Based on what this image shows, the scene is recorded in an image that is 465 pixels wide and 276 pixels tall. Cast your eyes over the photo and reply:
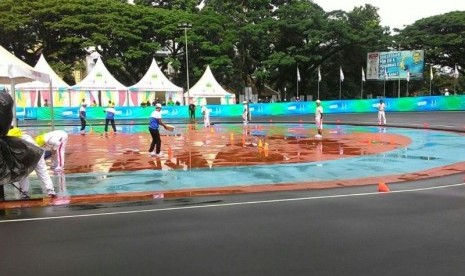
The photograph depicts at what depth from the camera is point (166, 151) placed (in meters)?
17.8

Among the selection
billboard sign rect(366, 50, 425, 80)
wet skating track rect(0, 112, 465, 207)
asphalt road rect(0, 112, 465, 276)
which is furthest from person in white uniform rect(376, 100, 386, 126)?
billboard sign rect(366, 50, 425, 80)

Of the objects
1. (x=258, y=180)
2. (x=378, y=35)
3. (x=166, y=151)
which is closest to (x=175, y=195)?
(x=258, y=180)

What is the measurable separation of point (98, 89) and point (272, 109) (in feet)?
56.4

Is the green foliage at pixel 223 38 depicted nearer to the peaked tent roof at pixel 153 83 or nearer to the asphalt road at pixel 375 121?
the peaked tent roof at pixel 153 83

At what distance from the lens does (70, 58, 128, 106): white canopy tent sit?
46.7 meters

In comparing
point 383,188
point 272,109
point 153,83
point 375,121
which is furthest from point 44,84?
point 383,188

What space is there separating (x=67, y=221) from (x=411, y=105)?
47.0 meters

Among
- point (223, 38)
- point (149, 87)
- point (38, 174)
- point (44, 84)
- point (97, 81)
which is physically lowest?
point (38, 174)

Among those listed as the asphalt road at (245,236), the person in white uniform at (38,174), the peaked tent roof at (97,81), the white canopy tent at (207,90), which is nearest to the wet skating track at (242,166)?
the person in white uniform at (38,174)

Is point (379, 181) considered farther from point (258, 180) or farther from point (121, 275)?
point (121, 275)

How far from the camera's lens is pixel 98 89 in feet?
154

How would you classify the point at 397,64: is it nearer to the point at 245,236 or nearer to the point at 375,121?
the point at 375,121

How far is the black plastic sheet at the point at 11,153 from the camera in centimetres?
895

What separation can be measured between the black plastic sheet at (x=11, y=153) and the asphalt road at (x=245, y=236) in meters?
0.74
